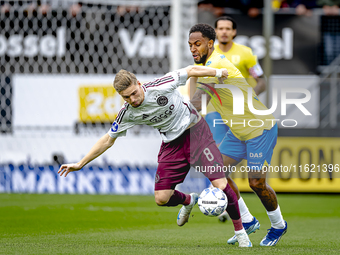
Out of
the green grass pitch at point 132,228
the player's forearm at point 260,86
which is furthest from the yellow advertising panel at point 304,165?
the player's forearm at point 260,86

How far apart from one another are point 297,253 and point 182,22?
21.3 feet

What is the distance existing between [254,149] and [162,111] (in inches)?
43.2

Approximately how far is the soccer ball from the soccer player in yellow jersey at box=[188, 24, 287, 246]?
0.62 m

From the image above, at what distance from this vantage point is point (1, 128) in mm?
11156

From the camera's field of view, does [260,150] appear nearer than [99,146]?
No

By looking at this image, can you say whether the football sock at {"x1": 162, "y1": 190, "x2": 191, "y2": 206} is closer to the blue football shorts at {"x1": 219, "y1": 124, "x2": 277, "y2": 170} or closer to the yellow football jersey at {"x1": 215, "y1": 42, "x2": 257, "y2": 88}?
the blue football shorts at {"x1": 219, "y1": 124, "x2": 277, "y2": 170}

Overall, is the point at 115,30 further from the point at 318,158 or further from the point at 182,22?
the point at 318,158

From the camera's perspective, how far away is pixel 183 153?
5.26m

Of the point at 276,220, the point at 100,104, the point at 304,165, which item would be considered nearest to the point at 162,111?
the point at 276,220

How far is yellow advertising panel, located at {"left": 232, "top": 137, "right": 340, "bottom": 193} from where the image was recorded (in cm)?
1043

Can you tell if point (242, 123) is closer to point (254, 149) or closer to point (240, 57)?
point (254, 149)

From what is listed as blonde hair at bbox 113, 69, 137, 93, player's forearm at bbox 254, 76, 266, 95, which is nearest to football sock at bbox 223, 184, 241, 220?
blonde hair at bbox 113, 69, 137, 93

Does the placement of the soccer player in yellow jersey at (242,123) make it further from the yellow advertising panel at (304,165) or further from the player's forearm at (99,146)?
the yellow advertising panel at (304,165)

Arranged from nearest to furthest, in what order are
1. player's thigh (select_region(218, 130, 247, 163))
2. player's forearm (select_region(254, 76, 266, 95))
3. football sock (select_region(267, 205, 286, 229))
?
football sock (select_region(267, 205, 286, 229)), player's thigh (select_region(218, 130, 247, 163)), player's forearm (select_region(254, 76, 266, 95))
